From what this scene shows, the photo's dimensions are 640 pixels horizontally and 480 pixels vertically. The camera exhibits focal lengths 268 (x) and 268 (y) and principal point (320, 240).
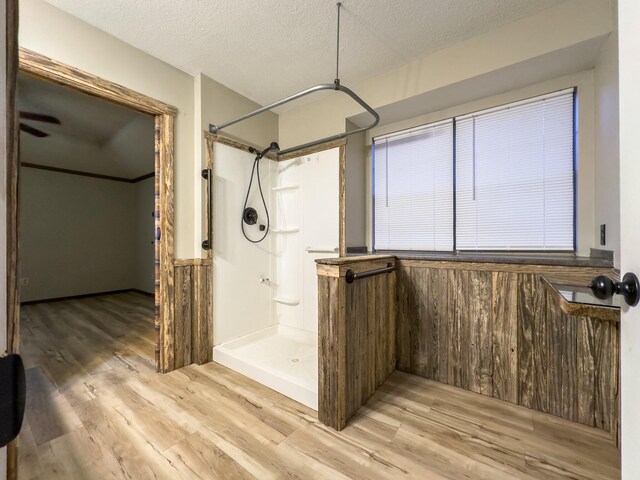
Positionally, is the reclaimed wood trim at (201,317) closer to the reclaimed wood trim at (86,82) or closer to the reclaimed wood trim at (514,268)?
the reclaimed wood trim at (86,82)

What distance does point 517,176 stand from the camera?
203 centimetres

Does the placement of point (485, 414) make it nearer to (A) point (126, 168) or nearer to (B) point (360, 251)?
(B) point (360, 251)

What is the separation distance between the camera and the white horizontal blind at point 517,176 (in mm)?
1890

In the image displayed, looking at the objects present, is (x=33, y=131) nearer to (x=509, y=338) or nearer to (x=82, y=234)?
(x=82, y=234)

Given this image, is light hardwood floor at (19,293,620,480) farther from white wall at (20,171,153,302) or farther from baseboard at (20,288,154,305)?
white wall at (20,171,153,302)

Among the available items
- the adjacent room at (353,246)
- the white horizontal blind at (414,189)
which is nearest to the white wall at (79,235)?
the adjacent room at (353,246)

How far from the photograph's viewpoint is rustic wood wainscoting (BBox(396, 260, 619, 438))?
1.47m

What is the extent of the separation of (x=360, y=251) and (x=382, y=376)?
45.2 inches

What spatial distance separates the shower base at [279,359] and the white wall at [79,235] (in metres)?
3.58

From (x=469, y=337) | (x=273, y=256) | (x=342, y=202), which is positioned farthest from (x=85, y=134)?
(x=469, y=337)

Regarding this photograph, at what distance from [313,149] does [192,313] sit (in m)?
1.91

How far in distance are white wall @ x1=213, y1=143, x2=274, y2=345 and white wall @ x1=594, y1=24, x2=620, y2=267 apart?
2.59 m

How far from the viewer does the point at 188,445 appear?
1.37 metres

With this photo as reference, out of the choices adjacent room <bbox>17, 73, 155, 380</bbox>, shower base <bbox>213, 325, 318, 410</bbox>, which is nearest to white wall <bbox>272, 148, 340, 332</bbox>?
shower base <bbox>213, 325, 318, 410</bbox>
